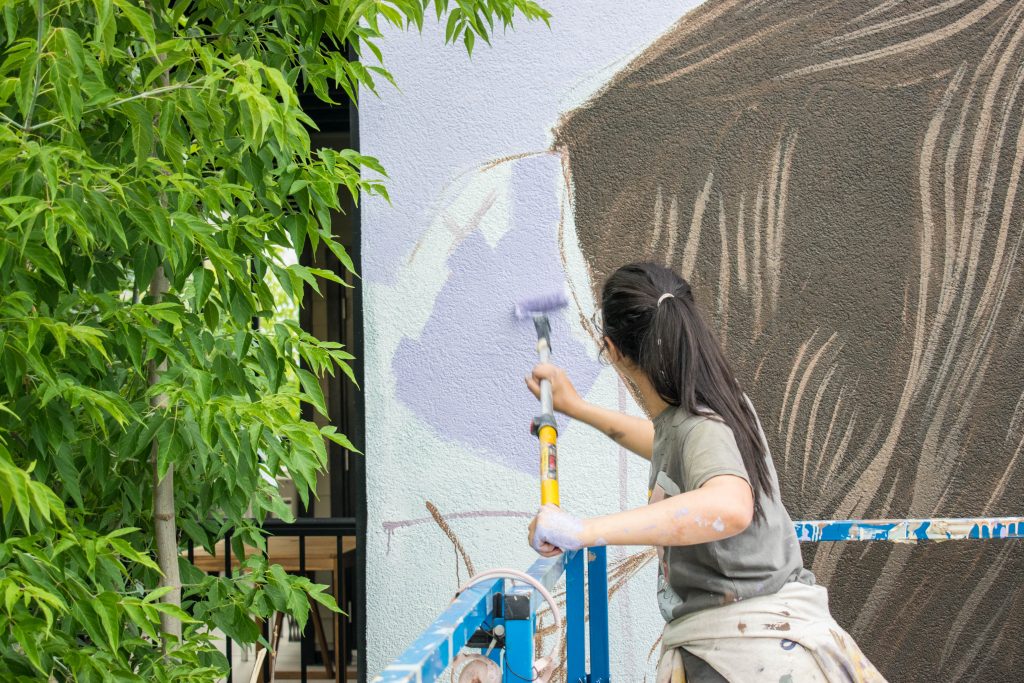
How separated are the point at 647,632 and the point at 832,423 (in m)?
0.97

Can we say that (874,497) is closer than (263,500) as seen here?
No

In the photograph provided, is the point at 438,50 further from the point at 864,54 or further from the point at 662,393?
the point at 662,393

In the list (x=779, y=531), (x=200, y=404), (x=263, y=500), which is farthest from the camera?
(x=263, y=500)

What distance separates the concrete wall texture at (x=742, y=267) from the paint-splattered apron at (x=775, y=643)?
167 centimetres

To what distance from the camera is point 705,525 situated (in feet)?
5.92

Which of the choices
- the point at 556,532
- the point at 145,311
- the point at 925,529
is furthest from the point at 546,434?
the point at 925,529

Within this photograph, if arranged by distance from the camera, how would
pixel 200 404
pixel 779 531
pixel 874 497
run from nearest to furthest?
pixel 779 531 → pixel 200 404 → pixel 874 497

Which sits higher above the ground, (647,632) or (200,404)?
(200,404)

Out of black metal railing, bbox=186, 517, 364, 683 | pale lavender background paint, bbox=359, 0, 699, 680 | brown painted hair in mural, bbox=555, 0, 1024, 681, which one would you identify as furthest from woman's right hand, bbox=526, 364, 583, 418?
brown painted hair in mural, bbox=555, 0, 1024, 681

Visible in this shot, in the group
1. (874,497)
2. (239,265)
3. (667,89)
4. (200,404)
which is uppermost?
(667,89)

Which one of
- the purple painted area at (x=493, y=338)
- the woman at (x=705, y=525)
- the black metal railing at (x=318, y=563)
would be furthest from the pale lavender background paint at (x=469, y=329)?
the woman at (x=705, y=525)

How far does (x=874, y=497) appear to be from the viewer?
11.8 ft

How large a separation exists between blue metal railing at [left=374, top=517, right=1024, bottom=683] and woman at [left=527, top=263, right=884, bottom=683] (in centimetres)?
17

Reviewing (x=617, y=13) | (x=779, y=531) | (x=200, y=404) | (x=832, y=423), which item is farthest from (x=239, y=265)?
(x=832, y=423)
